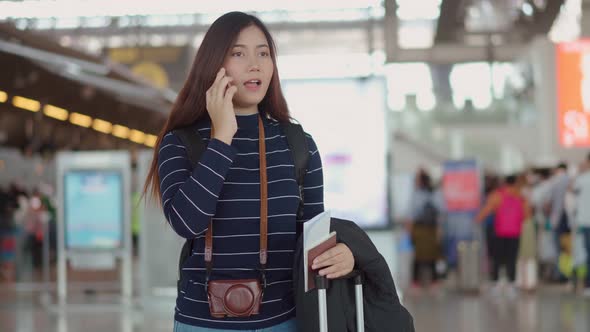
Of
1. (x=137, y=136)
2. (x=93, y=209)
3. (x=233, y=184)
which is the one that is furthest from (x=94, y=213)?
(x=137, y=136)

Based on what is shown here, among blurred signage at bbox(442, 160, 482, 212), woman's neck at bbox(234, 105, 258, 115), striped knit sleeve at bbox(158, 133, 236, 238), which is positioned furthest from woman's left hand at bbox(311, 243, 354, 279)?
blurred signage at bbox(442, 160, 482, 212)

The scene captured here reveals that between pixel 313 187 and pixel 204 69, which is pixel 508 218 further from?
pixel 204 69

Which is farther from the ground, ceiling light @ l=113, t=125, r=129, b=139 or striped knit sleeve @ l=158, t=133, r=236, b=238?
ceiling light @ l=113, t=125, r=129, b=139

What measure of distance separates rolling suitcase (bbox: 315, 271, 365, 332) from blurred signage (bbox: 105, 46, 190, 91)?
66.7 ft

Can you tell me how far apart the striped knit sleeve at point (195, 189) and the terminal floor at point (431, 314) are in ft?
20.7

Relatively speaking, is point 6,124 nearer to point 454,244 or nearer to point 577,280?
point 454,244

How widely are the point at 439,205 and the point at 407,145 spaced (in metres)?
10.3

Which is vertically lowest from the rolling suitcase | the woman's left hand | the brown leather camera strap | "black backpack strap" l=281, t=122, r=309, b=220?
the rolling suitcase

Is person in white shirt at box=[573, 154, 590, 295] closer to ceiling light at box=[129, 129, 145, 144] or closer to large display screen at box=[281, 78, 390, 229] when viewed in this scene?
large display screen at box=[281, 78, 390, 229]

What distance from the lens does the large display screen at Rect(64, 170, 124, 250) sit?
11.7 m

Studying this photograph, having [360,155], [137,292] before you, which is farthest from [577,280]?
[360,155]

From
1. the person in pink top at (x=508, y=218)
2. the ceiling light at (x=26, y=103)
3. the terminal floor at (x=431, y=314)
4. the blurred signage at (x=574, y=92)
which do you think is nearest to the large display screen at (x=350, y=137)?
the terminal floor at (x=431, y=314)

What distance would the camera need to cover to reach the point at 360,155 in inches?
255

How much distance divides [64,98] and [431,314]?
446 inches
